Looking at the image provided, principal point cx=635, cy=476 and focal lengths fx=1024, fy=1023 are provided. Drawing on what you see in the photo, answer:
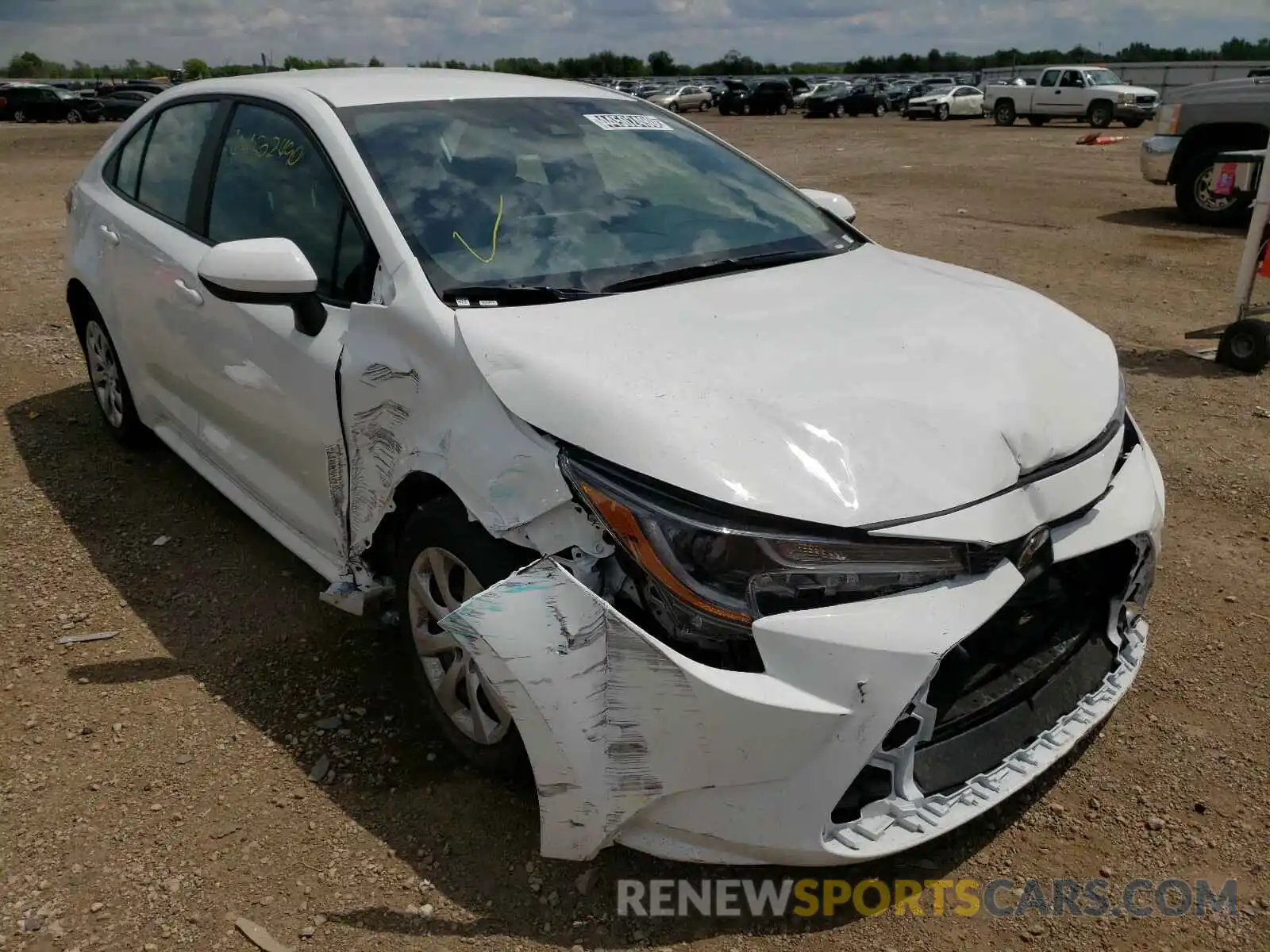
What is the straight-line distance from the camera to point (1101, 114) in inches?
1141

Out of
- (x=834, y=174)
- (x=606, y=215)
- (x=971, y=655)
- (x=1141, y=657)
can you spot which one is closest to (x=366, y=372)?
(x=606, y=215)

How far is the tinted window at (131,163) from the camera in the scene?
4250mm

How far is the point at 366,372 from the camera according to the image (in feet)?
8.72

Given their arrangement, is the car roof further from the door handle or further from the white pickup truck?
the white pickup truck

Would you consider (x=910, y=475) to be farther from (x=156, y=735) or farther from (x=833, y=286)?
(x=156, y=735)

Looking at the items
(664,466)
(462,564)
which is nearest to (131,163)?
(462,564)

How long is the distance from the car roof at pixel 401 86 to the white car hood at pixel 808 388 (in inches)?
43.9

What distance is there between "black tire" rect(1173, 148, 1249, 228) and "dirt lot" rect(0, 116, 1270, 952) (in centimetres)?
702

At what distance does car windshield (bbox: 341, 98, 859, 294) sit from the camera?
274cm

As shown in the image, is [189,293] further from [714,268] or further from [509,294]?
[714,268]

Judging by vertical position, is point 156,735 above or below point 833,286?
below

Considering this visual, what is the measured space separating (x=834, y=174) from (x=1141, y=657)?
15.6m

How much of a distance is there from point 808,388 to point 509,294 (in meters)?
0.83

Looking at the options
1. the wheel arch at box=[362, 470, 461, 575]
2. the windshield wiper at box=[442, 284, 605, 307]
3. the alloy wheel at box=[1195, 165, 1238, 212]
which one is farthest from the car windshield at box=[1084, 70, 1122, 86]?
the wheel arch at box=[362, 470, 461, 575]
